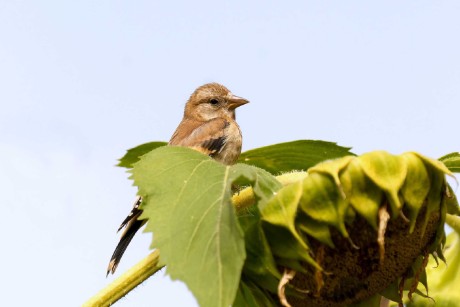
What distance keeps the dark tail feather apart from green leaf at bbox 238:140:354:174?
0.74 metres

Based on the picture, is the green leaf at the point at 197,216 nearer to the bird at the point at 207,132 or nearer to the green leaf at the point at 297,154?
the bird at the point at 207,132

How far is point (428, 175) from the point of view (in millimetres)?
2646

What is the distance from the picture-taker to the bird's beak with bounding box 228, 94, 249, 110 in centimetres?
834

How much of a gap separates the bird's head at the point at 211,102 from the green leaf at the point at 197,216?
5.29 metres

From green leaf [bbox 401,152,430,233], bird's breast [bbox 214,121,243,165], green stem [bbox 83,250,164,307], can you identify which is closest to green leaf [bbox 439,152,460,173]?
green leaf [bbox 401,152,430,233]

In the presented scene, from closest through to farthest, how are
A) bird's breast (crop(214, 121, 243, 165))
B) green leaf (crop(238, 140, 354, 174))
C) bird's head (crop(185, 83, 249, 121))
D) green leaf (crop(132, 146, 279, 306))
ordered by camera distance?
1. green leaf (crop(132, 146, 279, 306))
2. green leaf (crop(238, 140, 354, 174))
3. bird's breast (crop(214, 121, 243, 165))
4. bird's head (crop(185, 83, 249, 121))

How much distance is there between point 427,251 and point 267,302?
51cm

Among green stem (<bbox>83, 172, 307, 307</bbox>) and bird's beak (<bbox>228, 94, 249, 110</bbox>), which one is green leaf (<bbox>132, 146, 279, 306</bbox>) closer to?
green stem (<bbox>83, 172, 307, 307</bbox>)

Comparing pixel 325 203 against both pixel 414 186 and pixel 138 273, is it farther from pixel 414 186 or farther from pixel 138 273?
pixel 138 273

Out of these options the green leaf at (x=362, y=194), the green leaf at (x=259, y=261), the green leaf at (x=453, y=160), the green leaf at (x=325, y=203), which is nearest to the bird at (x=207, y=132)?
the green leaf at (x=259, y=261)

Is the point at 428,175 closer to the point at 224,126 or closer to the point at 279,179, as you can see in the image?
the point at 279,179

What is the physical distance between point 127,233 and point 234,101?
430 cm

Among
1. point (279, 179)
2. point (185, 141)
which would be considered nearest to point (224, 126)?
point (185, 141)

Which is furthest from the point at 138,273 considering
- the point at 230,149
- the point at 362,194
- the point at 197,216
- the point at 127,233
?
the point at 230,149
